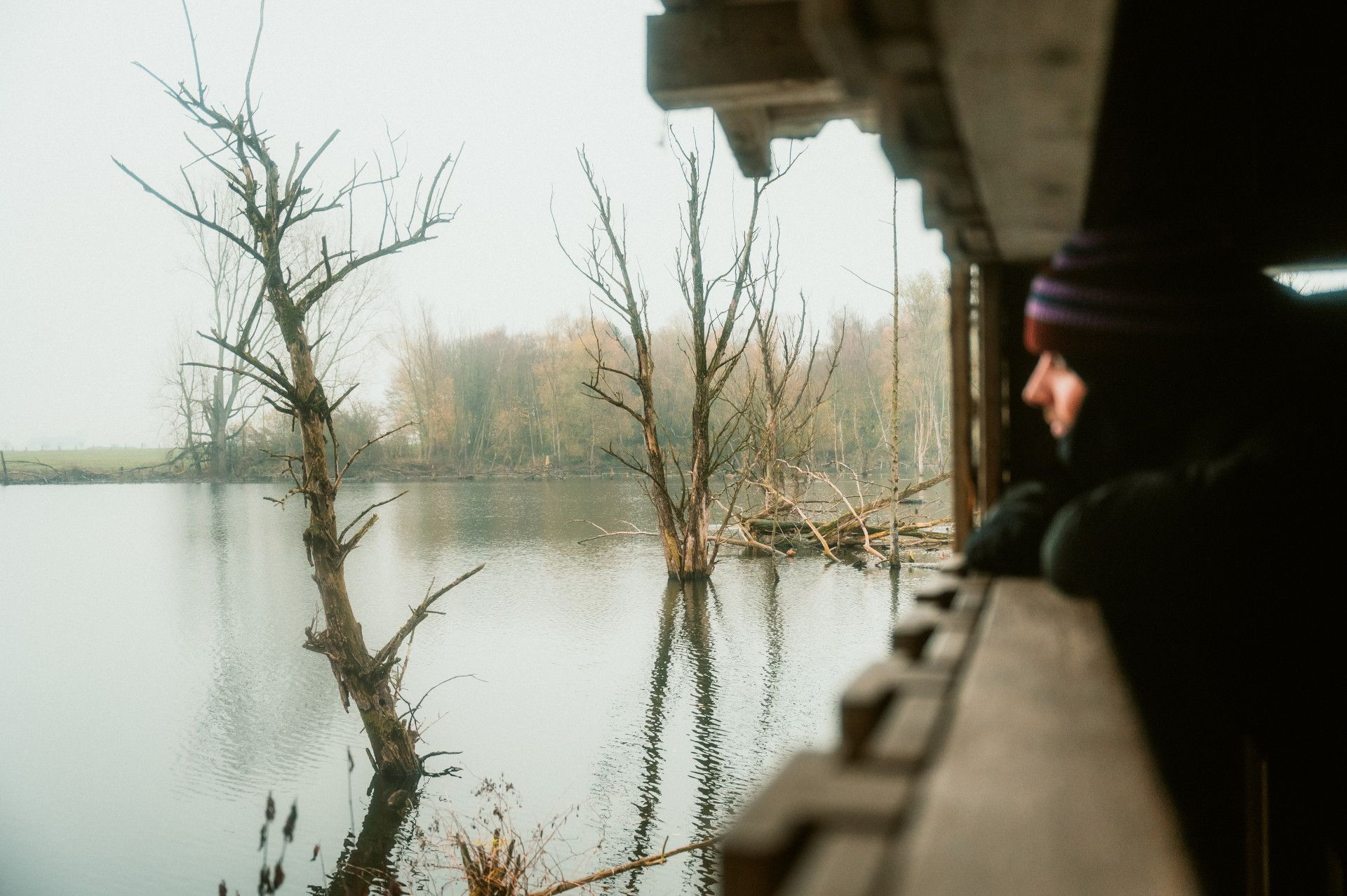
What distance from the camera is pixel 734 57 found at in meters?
2.54

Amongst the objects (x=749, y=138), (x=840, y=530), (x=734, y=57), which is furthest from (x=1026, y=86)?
(x=840, y=530)

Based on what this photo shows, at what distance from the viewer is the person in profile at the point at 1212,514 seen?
1441mm

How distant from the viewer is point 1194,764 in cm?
169

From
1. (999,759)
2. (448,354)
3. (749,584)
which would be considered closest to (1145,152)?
(999,759)

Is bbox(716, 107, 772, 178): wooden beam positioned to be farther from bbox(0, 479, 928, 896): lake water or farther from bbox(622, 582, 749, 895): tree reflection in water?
bbox(622, 582, 749, 895): tree reflection in water

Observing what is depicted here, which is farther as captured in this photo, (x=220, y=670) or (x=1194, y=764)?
(x=220, y=670)

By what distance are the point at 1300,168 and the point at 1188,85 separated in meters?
1.11

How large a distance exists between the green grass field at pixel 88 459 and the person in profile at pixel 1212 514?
69.0 metres

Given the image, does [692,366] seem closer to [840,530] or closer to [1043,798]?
[840,530]

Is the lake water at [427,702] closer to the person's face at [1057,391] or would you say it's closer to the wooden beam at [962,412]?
the wooden beam at [962,412]

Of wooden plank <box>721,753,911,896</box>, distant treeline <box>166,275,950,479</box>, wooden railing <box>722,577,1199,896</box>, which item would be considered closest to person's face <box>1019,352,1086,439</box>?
wooden railing <box>722,577,1199,896</box>

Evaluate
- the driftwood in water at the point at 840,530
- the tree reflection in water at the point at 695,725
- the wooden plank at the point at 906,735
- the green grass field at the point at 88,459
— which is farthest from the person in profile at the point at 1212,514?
the green grass field at the point at 88,459

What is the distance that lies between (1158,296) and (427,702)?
56.3ft

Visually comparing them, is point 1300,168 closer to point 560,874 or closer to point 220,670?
point 560,874
